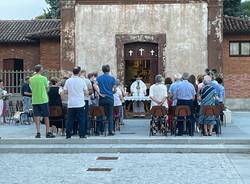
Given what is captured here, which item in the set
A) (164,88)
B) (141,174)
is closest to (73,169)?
(141,174)

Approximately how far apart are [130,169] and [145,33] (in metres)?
14.1

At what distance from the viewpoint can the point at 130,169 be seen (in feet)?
42.1

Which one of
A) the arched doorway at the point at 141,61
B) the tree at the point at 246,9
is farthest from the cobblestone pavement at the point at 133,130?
the tree at the point at 246,9

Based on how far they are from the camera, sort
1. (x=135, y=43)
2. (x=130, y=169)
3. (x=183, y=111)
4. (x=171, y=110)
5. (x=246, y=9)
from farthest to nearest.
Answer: (x=246, y=9) < (x=135, y=43) < (x=171, y=110) < (x=183, y=111) < (x=130, y=169)

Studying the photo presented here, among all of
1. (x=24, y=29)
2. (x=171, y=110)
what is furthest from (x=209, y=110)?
(x=24, y=29)

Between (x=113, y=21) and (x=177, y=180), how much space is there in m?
15.8

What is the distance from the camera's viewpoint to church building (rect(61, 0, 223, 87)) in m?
26.1

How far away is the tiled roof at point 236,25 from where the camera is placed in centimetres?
3128

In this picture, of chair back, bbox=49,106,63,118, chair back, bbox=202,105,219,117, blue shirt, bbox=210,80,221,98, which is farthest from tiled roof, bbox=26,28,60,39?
chair back, bbox=202,105,219,117

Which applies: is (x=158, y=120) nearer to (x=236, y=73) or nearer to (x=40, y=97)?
(x=40, y=97)

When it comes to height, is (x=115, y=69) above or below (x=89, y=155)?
above

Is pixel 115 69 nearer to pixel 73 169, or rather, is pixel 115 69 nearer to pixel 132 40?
pixel 132 40

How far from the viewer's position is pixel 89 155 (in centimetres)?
1511

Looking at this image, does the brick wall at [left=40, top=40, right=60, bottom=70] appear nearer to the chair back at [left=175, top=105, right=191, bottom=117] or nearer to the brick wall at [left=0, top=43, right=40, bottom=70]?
the brick wall at [left=0, top=43, right=40, bottom=70]
